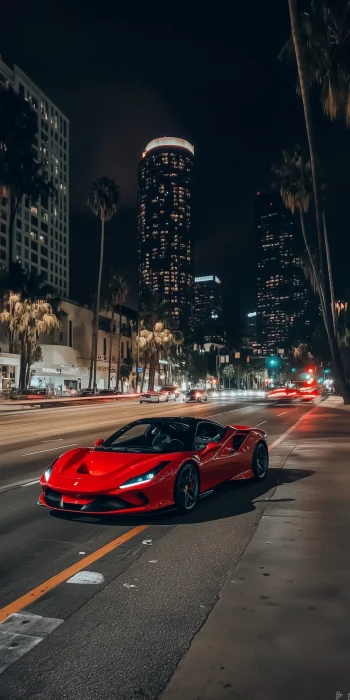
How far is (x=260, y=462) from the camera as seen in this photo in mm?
10375

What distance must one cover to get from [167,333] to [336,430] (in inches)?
2677

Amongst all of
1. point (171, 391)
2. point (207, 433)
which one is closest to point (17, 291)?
Answer: point (171, 391)

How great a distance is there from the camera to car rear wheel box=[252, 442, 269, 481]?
10102 mm

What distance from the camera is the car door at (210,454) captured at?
826 cm

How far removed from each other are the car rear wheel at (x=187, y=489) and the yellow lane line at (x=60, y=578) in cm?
70

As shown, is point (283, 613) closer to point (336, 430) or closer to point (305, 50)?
point (336, 430)

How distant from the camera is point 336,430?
859 inches

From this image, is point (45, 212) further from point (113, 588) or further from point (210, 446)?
point (113, 588)

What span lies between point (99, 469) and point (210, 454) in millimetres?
1871

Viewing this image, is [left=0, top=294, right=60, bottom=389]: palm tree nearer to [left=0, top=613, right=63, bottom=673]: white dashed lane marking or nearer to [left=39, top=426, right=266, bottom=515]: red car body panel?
[left=39, top=426, right=266, bottom=515]: red car body panel

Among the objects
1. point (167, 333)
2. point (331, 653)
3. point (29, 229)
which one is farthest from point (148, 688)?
point (29, 229)

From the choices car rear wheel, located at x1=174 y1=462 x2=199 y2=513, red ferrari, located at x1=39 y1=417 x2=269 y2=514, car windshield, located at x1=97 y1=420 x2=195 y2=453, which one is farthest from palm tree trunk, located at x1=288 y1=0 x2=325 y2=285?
car rear wheel, located at x1=174 y1=462 x2=199 y2=513

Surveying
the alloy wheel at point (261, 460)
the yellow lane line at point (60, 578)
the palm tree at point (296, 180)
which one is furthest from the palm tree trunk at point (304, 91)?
the yellow lane line at point (60, 578)

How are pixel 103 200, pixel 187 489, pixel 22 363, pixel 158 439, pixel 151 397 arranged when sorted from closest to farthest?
pixel 187 489
pixel 158 439
pixel 151 397
pixel 22 363
pixel 103 200
